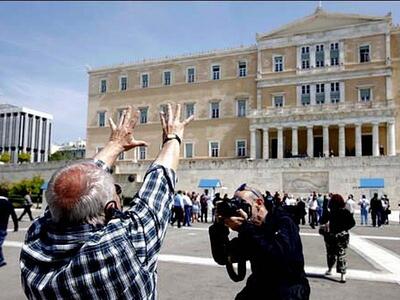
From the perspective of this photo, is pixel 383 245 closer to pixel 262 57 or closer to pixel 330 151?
pixel 330 151

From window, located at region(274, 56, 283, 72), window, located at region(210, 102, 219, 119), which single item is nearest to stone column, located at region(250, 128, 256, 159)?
window, located at region(210, 102, 219, 119)

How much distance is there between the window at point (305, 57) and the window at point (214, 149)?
44.8 feet

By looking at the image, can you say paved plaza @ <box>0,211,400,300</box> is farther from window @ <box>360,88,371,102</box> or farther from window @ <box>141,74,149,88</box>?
window @ <box>141,74,149,88</box>

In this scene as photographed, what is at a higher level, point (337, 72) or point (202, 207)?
point (337, 72)

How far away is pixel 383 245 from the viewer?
1391 centimetres

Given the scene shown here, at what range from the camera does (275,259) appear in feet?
10.2

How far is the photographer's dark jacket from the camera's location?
3.11 meters

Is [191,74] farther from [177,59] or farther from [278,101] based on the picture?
[278,101]

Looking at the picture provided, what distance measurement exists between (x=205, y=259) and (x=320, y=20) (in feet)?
138

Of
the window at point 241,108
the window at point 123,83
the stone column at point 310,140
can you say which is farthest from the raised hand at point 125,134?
the window at point 123,83

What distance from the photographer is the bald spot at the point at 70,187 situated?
1980mm

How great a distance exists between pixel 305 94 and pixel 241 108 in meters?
7.81

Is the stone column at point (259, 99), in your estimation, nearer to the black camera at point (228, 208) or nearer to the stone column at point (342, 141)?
the stone column at point (342, 141)

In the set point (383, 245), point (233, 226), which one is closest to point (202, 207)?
point (383, 245)
